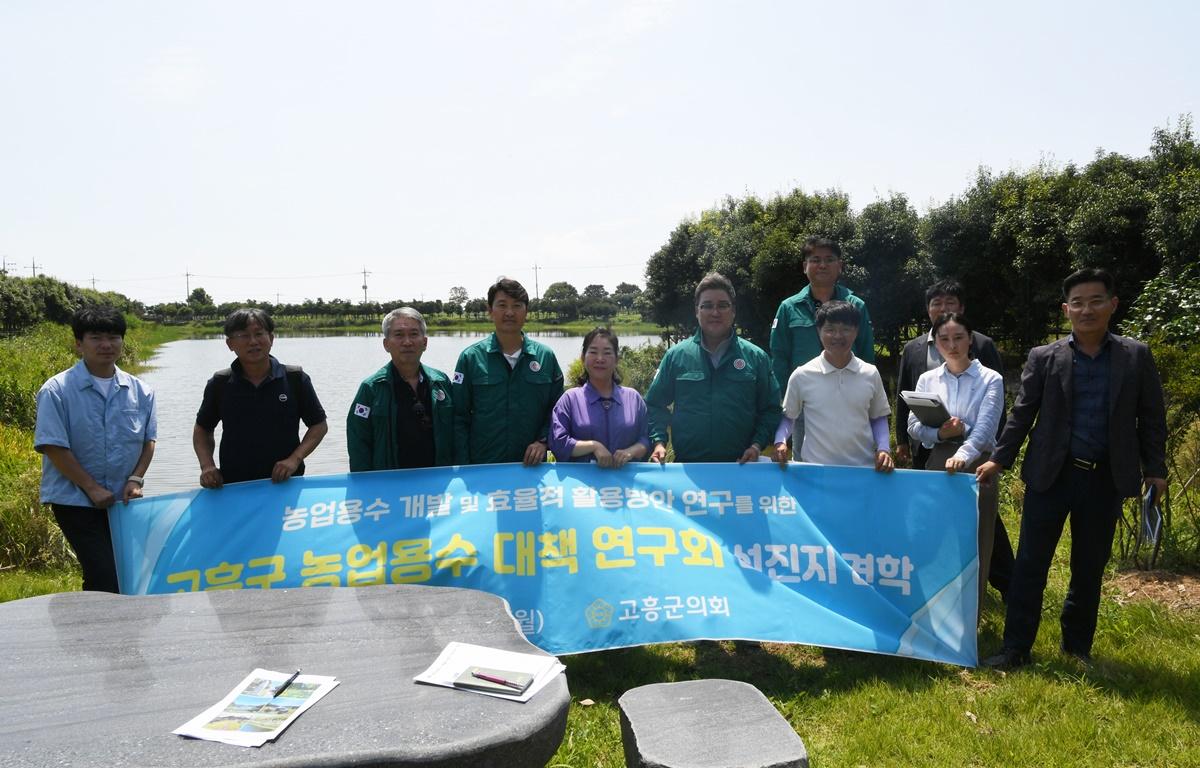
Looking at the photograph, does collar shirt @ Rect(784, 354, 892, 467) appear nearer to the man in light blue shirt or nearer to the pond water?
the pond water

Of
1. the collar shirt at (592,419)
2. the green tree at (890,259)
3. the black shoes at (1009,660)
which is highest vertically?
the green tree at (890,259)

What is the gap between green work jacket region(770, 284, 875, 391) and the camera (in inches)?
194

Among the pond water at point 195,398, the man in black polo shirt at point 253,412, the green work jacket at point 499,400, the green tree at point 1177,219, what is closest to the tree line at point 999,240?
the green tree at point 1177,219

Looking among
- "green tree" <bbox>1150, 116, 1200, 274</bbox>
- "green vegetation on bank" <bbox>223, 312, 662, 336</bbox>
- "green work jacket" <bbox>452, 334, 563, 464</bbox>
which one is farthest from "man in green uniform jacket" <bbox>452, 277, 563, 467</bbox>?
"green vegetation on bank" <bbox>223, 312, 662, 336</bbox>

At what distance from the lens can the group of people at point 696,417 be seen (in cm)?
372

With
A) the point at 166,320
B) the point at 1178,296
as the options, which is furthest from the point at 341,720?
the point at 166,320

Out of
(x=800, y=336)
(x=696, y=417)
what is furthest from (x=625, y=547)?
(x=800, y=336)

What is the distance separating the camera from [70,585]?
5625 mm

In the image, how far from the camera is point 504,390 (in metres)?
4.38

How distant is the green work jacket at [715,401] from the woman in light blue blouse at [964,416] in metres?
0.95

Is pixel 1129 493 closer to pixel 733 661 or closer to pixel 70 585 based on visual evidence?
pixel 733 661

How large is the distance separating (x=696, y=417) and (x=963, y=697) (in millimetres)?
1956

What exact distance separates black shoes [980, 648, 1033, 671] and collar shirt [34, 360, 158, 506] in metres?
4.76

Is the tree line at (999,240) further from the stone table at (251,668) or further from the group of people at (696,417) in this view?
the stone table at (251,668)
